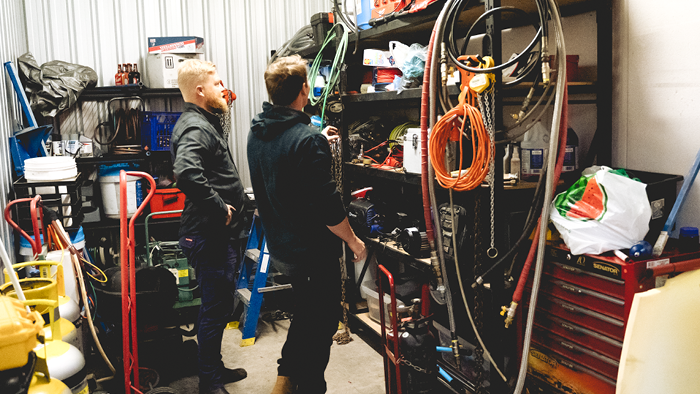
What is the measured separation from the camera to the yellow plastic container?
1.53 metres

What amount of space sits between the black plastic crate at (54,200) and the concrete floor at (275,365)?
4.58 ft

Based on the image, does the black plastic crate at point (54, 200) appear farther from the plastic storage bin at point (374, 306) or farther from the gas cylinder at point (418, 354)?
the gas cylinder at point (418, 354)

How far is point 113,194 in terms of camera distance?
4512 millimetres

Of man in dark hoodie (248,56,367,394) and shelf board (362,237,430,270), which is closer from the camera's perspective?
man in dark hoodie (248,56,367,394)

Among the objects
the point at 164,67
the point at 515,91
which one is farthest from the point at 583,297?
the point at 164,67

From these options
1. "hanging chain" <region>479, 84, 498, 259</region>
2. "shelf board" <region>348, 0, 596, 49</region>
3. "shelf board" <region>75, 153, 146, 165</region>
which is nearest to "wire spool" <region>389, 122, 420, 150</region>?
"shelf board" <region>348, 0, 596, 49</region>

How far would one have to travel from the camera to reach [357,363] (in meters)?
3.54

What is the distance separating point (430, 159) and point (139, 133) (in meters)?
3.13

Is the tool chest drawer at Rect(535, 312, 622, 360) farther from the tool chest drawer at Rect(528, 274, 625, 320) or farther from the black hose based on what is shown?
the black hose

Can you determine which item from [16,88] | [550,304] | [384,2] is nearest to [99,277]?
[16,88]

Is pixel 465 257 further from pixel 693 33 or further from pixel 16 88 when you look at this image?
pixel 16 88

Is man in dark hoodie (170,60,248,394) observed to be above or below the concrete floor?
above

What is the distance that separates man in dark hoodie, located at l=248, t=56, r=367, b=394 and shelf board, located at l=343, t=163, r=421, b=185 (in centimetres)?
66

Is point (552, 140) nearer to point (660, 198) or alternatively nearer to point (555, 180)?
point (555, 180)
